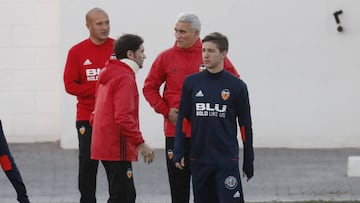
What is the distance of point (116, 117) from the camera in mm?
8227

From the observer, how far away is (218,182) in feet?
26.9

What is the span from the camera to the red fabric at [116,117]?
27.0 feet

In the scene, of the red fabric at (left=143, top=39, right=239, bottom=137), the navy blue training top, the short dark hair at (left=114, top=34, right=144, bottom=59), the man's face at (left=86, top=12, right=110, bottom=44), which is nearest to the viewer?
the navy blue training top

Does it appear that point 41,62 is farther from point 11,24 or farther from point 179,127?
point 179,127

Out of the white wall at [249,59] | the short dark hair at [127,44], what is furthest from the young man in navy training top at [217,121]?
the white wall at [249,59]

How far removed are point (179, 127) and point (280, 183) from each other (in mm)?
3562

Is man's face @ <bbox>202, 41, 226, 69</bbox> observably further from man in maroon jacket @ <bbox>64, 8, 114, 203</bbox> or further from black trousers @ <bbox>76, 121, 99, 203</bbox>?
black trousers @ <bbox>76, 121, 99, 203</bbox>

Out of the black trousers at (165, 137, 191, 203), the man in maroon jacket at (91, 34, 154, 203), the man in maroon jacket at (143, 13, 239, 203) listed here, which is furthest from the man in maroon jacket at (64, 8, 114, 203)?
the man in maroon jacket at (91, 34, 154, 203)

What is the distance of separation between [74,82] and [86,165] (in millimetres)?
755

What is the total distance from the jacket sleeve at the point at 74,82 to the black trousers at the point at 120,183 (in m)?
1.28

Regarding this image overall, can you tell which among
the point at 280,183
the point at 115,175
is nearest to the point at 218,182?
the point at 115,175

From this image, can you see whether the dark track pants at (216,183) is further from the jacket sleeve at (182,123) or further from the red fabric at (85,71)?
the red fabric at (85,71)

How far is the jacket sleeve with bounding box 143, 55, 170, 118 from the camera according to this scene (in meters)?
9.09

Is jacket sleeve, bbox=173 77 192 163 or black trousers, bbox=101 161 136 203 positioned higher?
jacket sleeve, bbox=173 77 192 163
